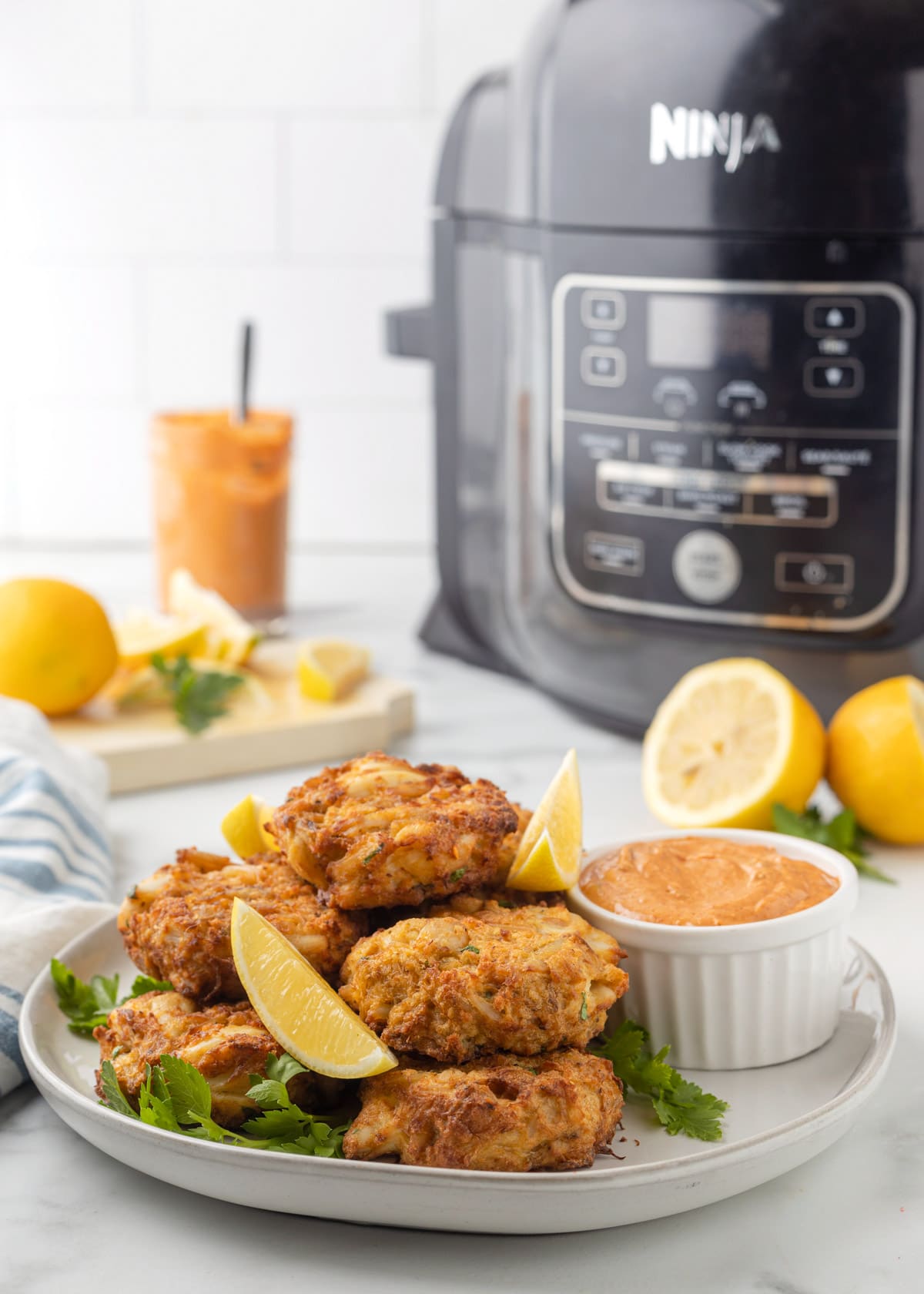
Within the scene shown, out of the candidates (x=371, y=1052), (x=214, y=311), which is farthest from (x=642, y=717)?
(x=214, y=311)

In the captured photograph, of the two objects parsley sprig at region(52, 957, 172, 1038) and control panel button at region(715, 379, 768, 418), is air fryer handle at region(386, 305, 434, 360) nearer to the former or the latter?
control panel button at region(715, 379, 768, 418)

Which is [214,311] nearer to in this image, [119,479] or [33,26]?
[119,479]

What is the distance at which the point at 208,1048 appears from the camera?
565 mm

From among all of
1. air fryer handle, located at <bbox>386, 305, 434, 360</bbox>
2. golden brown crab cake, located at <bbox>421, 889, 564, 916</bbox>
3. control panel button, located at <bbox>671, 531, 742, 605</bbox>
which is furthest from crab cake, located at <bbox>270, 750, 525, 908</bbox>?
air fryer handle, located at <bbox>386, 305, 434, 360</bbox>

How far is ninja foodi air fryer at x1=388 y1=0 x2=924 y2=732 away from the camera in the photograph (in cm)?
94

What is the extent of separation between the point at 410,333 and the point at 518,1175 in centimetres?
93

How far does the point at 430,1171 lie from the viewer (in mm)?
497

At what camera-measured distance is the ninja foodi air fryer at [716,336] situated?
94cm

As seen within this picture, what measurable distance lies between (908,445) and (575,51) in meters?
0.34

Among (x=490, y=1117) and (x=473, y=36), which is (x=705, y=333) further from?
(x=473, y=36)

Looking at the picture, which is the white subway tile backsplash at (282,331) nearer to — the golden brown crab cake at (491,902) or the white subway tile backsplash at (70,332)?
the white subway tile backsplash at (70,332)

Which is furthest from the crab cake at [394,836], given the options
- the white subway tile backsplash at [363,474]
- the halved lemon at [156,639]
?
the white subway tile backsplash at [363,474]

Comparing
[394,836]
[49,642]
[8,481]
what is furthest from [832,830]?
[8,481]

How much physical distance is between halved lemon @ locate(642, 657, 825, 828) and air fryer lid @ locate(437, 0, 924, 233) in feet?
0.95
